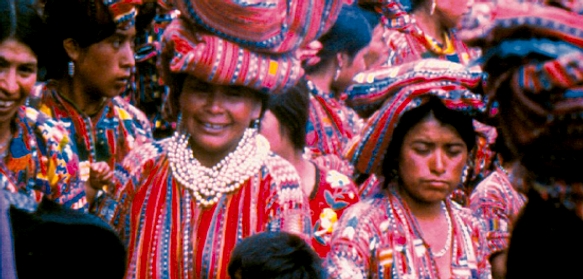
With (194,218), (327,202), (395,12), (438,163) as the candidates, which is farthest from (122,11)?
(395,12)

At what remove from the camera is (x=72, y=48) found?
9.84 feet

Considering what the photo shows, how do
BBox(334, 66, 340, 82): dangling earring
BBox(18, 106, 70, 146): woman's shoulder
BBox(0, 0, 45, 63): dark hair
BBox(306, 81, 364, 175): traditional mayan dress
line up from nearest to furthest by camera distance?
1. BBox(0, 0, 45, 63): dark hair
2. BBox(18, 106, 70, 146): woman's shoulder
3. BBox(306, 81, 364, 175): traditional mayan dress
4. BBox(334, 66, 340, 82): dangling earring

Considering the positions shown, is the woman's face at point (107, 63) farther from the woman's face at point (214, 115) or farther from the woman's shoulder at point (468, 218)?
Result: the woman's shoulder at point (468, 218)

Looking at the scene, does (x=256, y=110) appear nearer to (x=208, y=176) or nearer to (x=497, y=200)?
(x=208, y=176)

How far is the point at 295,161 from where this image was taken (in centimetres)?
319

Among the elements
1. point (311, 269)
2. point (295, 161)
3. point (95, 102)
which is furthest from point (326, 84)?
point (311, 269)

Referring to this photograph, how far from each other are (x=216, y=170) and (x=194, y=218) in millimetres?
149

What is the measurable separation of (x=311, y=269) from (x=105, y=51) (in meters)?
1.12

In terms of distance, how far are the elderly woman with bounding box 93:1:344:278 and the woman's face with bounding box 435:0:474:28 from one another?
1.24 metres

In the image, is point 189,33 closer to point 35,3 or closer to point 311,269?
point 35,3

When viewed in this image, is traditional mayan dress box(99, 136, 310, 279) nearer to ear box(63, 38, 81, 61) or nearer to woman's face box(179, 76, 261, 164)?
woman's face box(179, 76, 261, 164)

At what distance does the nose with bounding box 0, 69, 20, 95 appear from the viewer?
93.3 inches

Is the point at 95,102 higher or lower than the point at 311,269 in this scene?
higher

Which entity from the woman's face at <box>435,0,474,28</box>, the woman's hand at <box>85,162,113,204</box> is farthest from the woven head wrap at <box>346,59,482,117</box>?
the woman's face at <box>435,0,474,28</box>
